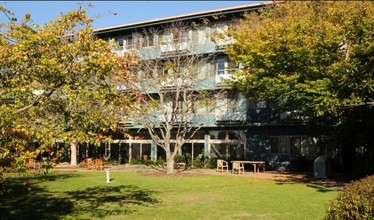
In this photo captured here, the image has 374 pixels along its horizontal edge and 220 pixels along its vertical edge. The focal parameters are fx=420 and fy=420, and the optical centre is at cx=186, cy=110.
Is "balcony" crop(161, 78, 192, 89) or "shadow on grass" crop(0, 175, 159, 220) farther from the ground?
"balcony" crop(161, 78, 192, 89)

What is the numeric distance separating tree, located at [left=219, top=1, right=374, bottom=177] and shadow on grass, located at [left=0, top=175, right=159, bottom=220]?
8727mm

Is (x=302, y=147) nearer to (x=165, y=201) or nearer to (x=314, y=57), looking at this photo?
(x=314, y=57)

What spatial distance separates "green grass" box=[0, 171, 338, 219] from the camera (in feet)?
40.5

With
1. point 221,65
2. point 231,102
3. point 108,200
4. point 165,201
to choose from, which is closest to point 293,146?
point 231,102

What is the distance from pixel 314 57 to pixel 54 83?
16.3 m

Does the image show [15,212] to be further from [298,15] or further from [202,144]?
[202,144]

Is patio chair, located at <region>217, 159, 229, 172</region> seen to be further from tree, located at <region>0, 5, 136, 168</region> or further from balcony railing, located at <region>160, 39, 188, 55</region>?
tree, located at <region>0, 5, 136, 168</region>

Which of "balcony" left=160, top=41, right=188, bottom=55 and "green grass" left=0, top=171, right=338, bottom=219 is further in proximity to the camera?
"balcony" left=160, top=41, right=188, bottom=55

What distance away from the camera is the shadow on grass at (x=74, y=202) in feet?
41.1

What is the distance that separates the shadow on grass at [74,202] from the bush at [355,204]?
23.1 feet

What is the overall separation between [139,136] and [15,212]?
27.9 metres

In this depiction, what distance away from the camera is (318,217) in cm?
1182

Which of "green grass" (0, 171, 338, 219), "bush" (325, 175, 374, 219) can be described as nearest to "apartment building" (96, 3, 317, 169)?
"green grass" (0, 171, 338, 219)

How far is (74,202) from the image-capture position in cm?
1496
